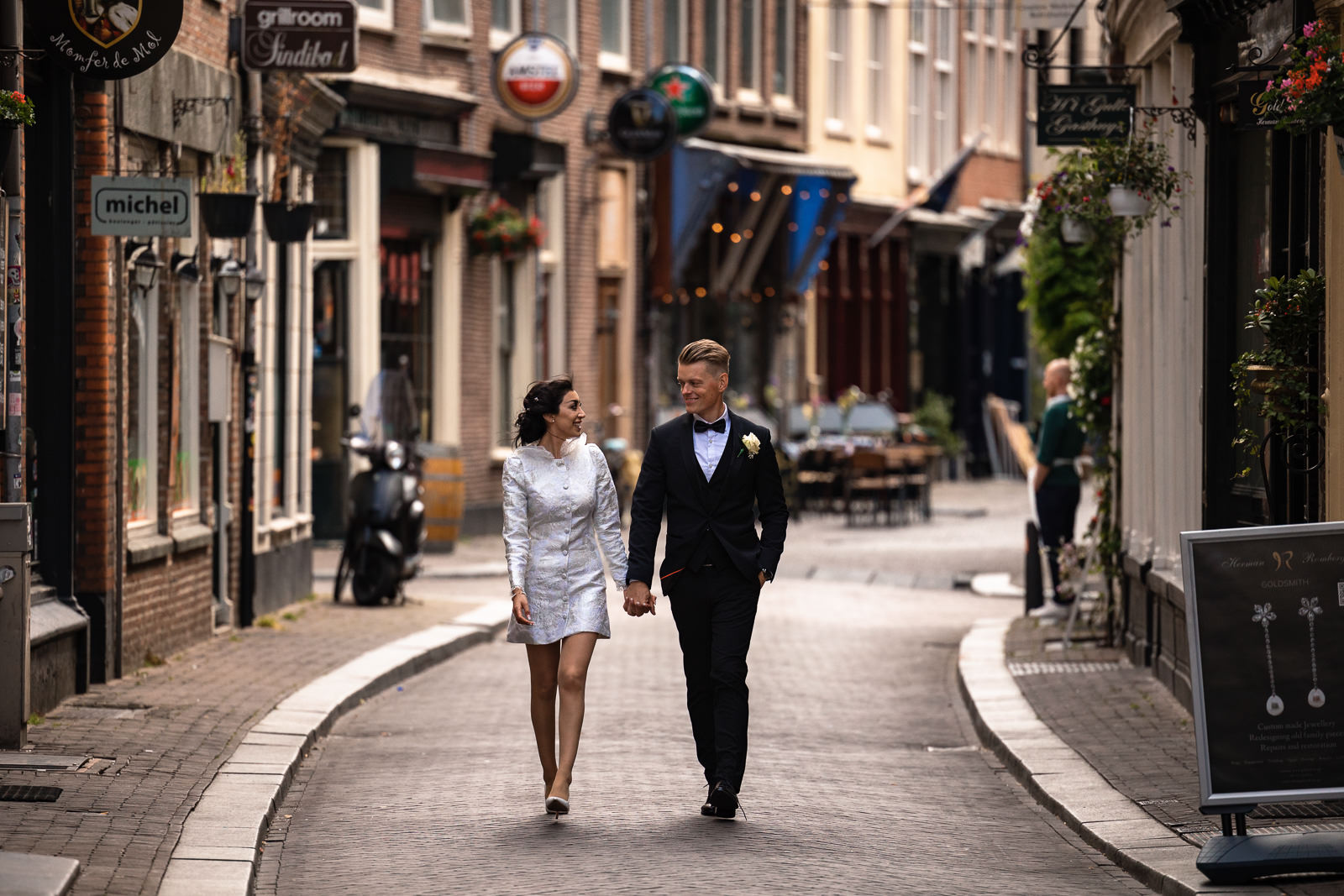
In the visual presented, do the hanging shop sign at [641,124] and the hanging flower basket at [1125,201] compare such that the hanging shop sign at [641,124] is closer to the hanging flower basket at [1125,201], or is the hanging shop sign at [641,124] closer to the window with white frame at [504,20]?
the window with white frame at [504,20]

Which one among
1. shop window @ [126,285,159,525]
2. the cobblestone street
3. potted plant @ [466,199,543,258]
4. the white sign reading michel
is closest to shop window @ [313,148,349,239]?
potted plant @ [466,199,543,258]

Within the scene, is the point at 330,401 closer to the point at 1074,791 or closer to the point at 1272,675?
the point at 1074,791

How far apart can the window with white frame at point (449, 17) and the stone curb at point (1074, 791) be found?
13.0 metres

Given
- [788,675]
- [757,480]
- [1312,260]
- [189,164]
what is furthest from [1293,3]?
[189,164]

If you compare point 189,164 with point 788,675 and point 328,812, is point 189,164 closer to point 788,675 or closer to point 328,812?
point 788,675

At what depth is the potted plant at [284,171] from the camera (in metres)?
16.3

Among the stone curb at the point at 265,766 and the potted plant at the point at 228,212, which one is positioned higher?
the potted plant at the point at 228,212

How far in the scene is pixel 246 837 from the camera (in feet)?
28.0

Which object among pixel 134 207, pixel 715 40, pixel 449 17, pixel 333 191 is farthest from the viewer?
pixel 715 40

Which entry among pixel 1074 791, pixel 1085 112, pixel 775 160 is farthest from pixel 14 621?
pixel 775 160

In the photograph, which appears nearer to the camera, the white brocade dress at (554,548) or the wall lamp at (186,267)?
the white brocade dress at (554,548)

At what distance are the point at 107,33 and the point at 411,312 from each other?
45.8 feet

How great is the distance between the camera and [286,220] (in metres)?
16.3

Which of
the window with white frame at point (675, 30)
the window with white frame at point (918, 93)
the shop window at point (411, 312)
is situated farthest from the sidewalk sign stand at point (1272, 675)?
the window with white frame at point (918, 93)
